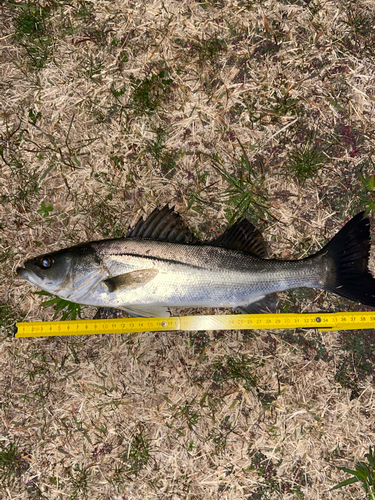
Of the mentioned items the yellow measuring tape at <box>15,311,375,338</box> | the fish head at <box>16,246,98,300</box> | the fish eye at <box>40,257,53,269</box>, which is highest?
the fish eye at <box>40,257,53,269</box>

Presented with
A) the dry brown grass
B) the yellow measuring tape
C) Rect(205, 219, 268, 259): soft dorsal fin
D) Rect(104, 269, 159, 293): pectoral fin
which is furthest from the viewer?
the dry brown grass

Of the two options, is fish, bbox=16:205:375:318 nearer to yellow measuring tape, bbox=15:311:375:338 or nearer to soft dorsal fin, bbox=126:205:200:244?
soft dorsal fin, bbox=126:205:200:244

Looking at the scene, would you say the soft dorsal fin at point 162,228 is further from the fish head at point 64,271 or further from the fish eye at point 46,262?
the fish eye at point 46,262

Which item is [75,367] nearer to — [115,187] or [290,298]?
[115,187]

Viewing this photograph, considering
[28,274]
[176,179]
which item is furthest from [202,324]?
[28,274]

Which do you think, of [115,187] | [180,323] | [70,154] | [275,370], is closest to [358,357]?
[275,370]

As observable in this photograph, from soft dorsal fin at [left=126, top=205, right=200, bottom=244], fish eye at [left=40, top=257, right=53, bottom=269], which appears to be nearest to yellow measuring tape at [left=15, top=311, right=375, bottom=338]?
fish eye at [left=40, top=257, right=53, bottom=269]

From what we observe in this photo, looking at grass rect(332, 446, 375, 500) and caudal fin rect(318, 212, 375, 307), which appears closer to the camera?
caudal fin rect(318, 212, 375, 307)
